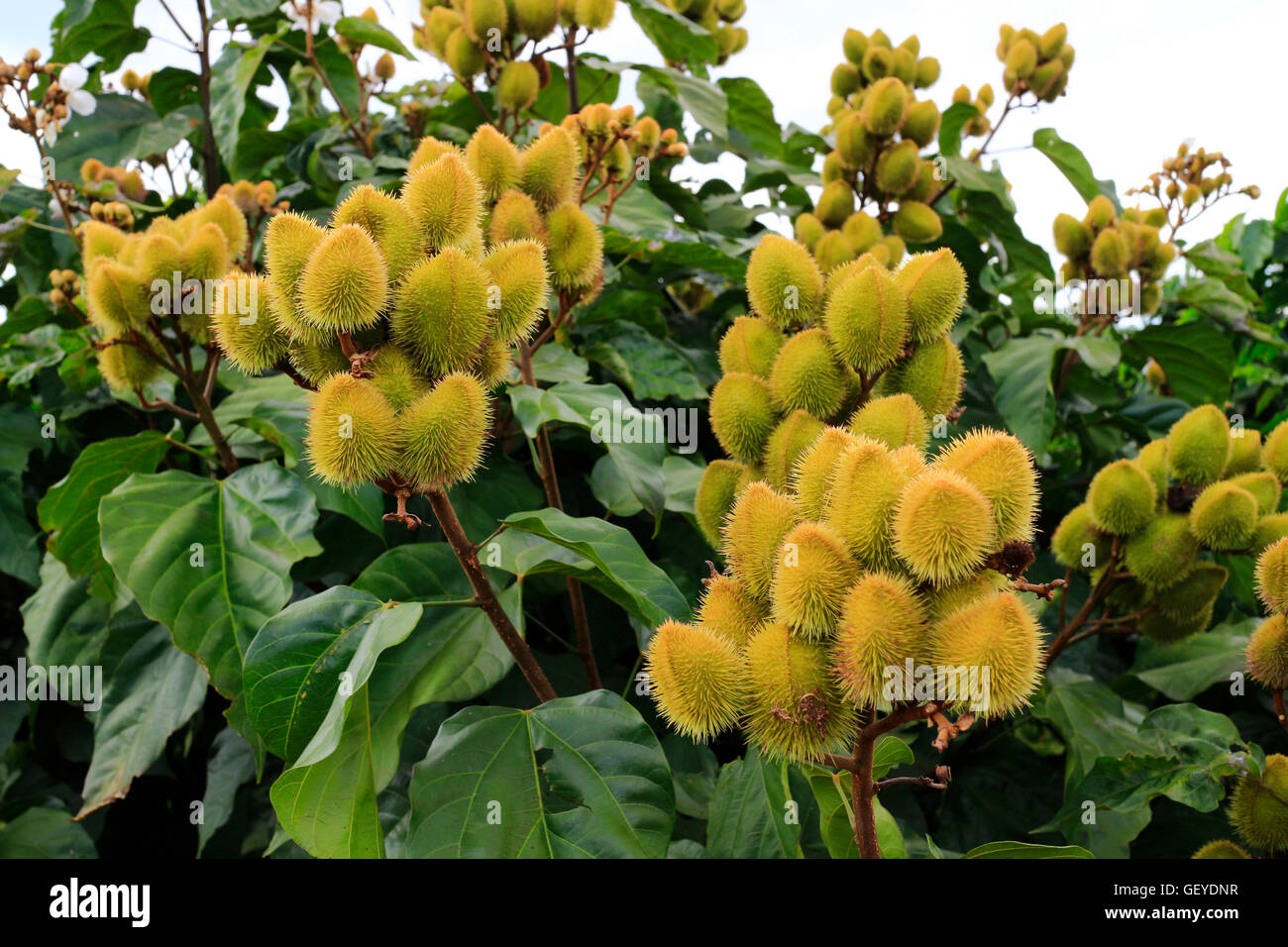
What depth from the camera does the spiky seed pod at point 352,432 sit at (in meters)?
0.87

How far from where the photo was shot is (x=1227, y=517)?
1.32 m

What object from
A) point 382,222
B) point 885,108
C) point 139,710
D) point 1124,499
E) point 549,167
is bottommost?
point 139,710

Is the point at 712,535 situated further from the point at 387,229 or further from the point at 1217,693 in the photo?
the point at 1217,693

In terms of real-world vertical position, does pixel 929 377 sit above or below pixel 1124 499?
above

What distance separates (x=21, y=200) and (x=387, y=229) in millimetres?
1618

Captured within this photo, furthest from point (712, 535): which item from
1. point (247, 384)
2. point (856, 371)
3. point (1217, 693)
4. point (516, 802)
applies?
point (1217, 693)

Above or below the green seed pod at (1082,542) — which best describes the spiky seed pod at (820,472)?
above

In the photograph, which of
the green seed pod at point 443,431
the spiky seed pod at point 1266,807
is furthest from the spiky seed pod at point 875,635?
the spiky seed pod at point 1266,807

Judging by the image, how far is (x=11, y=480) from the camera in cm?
172

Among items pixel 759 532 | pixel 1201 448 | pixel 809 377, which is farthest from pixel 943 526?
pixel 1201 448

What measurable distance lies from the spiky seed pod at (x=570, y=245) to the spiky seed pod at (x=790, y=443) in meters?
0.37

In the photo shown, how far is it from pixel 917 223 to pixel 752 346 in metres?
0.81

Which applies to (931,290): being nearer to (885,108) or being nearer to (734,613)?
(734,613)

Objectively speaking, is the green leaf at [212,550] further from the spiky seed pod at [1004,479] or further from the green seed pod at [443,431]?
the spiky seed pod at [1004,479]
